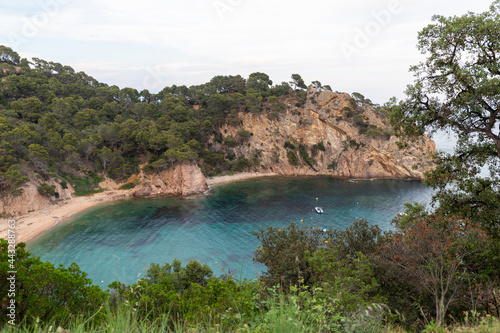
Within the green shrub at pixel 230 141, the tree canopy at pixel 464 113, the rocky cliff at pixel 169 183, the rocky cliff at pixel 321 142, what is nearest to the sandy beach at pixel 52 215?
the rocky cliff at pixel 169 183

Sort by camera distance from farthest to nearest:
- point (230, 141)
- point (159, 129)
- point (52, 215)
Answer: point (230, 141) < point (159, 129) < point (52, 215)

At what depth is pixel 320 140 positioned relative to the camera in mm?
73062

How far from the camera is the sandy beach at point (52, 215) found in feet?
108

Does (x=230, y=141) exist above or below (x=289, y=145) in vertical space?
above

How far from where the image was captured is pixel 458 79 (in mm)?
7844

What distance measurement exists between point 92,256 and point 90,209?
16.5 meters

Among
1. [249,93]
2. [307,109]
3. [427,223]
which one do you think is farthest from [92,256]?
[307,109]

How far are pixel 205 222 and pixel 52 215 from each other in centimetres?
2257

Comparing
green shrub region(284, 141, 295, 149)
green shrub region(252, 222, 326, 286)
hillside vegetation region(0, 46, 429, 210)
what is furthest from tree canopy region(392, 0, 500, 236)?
green shrub region(284, 141, 295, 149)

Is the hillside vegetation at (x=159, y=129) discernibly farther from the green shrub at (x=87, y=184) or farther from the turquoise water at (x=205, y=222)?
the turquoise water at (x=205, y=222)

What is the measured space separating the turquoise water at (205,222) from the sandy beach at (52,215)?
5.47ft

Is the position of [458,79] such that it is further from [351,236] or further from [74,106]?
[74,106]

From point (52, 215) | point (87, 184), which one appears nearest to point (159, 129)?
point (87, 184)

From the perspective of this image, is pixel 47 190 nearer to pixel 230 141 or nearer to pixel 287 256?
pixel 230 141
